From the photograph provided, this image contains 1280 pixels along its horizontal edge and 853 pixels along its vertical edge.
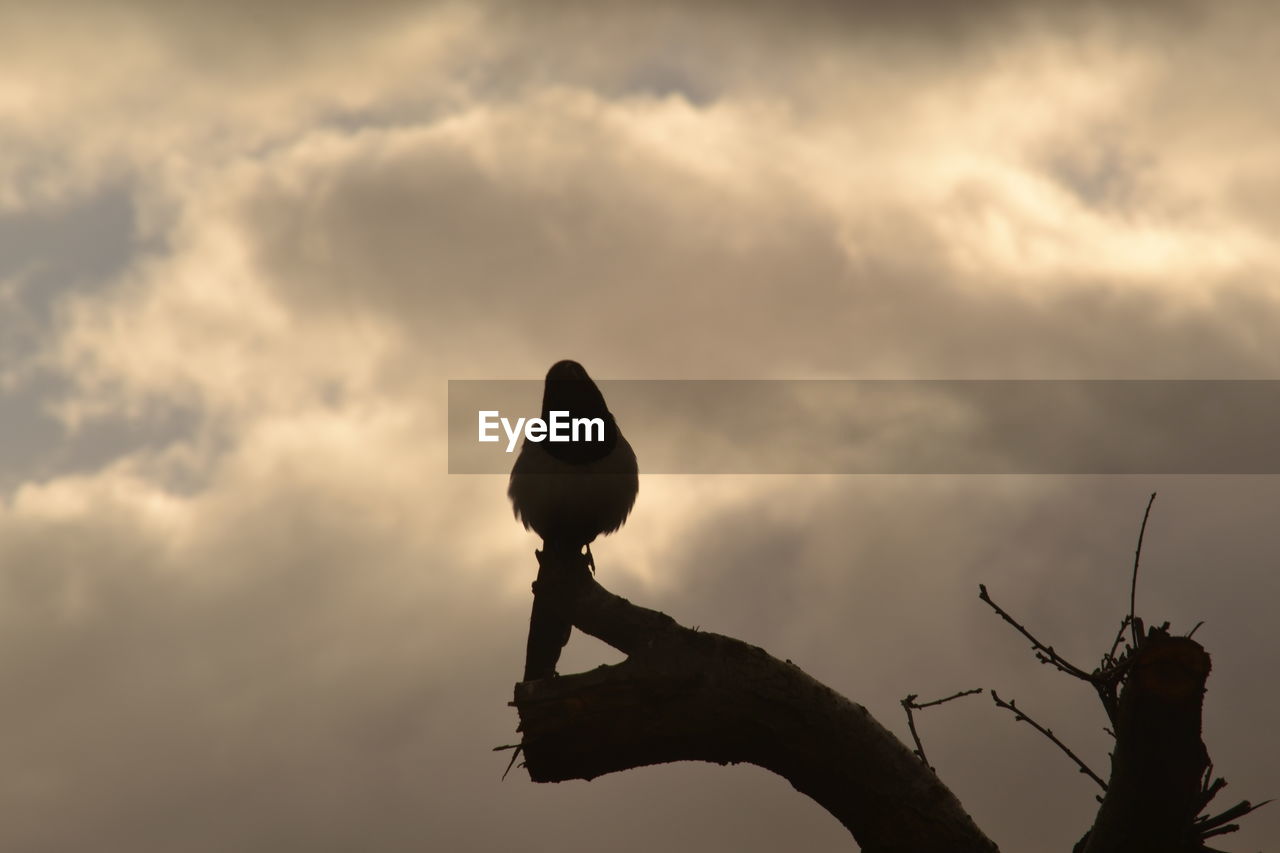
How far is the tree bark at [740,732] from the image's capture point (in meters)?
6.89

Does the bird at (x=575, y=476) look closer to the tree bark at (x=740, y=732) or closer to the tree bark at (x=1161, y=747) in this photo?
the tree bark at (x=740, y=732)

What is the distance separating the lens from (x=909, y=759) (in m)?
7.05

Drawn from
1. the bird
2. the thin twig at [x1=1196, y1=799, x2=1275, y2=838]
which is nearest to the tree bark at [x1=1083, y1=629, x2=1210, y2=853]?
the thin twig at [x1=1196, y1=799, x2=1275, y2=838]

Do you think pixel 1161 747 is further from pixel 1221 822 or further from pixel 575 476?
pixel 575 476

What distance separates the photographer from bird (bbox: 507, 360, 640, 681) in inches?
439

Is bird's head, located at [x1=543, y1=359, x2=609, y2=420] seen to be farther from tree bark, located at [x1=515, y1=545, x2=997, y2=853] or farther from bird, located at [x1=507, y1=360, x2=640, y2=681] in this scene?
tree bark, located at [x1=515, y1=545, x2=997, y2=853]

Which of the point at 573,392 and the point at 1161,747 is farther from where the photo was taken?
the point at 573,392

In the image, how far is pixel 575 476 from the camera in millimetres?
11172

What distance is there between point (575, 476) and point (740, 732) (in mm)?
4574

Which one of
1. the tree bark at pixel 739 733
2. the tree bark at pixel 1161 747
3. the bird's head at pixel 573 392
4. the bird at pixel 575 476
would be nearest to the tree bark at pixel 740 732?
the tree bark at pixel 739 733

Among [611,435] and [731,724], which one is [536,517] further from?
[731,724]

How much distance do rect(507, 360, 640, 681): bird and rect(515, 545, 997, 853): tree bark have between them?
13.0 ft

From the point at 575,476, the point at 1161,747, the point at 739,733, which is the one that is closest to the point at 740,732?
the point at 739,733

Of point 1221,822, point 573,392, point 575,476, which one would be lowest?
point 1221,822
